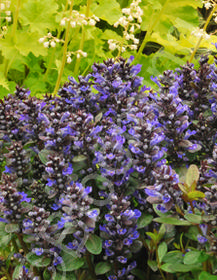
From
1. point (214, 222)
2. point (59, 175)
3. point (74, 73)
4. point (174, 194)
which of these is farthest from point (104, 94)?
point (74, 73)

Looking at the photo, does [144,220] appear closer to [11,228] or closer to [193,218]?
[193,218]

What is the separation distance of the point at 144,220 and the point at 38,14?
6.17 feet

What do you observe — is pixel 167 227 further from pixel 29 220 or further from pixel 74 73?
pixel 74 73

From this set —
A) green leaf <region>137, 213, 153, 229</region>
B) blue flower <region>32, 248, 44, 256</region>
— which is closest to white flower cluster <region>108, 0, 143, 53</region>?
green leaf <region>137, 213, 153, 229</region>

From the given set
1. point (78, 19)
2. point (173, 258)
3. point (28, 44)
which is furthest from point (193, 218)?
point (28, 44)

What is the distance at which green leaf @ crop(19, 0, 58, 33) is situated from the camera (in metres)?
2.51

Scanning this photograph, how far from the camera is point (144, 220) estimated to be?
111 centimetres

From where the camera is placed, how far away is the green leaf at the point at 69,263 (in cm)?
107

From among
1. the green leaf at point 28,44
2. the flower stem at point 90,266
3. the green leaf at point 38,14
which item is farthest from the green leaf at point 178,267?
the green leaf at point 38,14

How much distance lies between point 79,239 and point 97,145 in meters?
0.30

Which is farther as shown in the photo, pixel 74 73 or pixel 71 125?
pixel 74 73

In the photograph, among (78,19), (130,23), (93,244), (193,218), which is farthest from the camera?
(130,23)

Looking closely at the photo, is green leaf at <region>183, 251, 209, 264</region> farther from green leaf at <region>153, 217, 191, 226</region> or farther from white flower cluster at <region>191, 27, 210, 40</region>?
white flower cluster at <region>191, 27, 210, 40</region>

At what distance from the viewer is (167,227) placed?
1042mm
